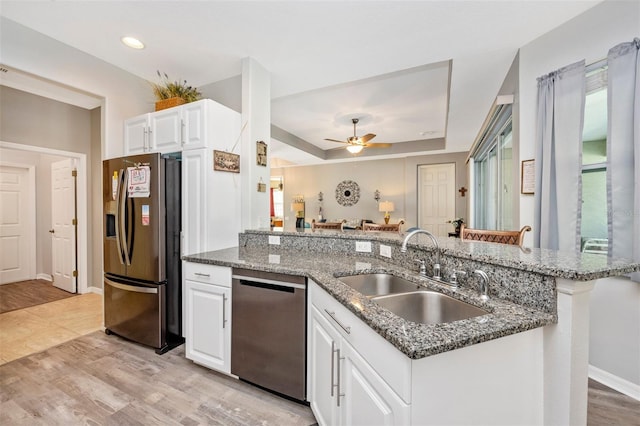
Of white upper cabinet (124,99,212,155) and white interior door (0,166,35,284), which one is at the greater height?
white upper cabinet (124,99,212,155)

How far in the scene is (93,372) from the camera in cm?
206

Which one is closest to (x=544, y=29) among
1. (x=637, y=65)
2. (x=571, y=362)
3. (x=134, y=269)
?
(x=637, y=65)

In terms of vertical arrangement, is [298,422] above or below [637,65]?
below

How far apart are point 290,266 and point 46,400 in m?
1.80

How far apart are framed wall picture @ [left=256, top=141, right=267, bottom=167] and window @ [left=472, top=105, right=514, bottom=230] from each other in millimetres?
2592

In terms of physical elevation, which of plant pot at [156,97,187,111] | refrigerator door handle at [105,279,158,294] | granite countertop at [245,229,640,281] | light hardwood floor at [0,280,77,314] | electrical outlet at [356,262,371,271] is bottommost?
light hardwood floor at [0,280,77,314]

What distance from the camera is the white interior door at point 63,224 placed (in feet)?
13.0

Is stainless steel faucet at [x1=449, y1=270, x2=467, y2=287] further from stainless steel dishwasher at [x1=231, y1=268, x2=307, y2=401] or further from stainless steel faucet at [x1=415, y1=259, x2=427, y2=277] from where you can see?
stainless steel dishwasher at [x1=231, y1=268, x2=307, y2=401]

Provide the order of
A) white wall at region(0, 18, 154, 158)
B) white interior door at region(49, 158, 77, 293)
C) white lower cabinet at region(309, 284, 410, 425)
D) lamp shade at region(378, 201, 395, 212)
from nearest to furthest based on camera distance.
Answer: white lower cabinet at region(309, 284, 410, 425) → white wall at region(0, 18, 154, 158) → white interior door at region(49, 158, 77, 293) → lamp shade at region(378, 201, 395, 212)

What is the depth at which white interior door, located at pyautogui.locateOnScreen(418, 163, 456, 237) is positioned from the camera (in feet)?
21.4

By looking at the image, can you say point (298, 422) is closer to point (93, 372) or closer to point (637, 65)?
point (93, 372)

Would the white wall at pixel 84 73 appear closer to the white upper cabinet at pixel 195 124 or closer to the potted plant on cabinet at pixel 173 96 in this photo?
the potted plant on cabinet at pixel 173 96

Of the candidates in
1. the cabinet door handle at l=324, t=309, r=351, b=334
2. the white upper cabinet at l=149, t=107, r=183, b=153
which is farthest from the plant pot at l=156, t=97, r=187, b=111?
the cabinet door handle at l=324, t=309, r=351, b=334

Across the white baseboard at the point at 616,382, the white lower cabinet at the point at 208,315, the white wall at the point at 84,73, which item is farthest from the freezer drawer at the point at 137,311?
the white baseboard at the point at 616,382
